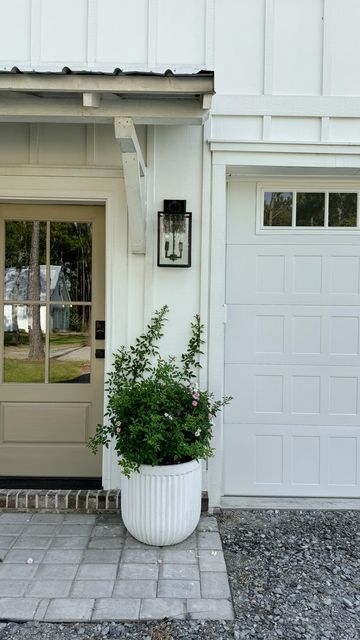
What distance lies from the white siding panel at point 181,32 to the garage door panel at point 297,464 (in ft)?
8.66

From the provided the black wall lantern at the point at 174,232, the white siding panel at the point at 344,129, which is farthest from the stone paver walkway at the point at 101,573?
the white siding panel at the point at 344,129

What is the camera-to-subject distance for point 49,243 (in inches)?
135

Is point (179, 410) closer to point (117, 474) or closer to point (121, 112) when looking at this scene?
point (117, 474)

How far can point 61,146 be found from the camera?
315 cm

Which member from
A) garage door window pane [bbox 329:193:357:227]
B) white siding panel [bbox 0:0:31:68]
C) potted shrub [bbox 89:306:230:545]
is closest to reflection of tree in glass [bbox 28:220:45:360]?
potted shrub [bbox 89:306:230:545]

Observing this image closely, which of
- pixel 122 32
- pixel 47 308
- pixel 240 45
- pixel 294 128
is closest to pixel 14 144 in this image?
pixel 122 32

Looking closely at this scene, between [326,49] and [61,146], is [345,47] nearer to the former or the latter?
[326,49]

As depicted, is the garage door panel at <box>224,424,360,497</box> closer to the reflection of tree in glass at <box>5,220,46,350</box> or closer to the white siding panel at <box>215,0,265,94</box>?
the reflection of tree in glass at <box>5,220,46,350</box>

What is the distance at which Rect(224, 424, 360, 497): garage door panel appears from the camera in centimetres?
339

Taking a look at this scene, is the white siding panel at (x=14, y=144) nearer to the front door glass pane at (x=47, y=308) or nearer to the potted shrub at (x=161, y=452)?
the front door glass pane at (x=47, y=308)

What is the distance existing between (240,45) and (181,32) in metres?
0.39

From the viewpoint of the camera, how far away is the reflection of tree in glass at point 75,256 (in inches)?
134

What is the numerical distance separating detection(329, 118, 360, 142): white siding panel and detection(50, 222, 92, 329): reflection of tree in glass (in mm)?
1776

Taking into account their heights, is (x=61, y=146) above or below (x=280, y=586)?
above
